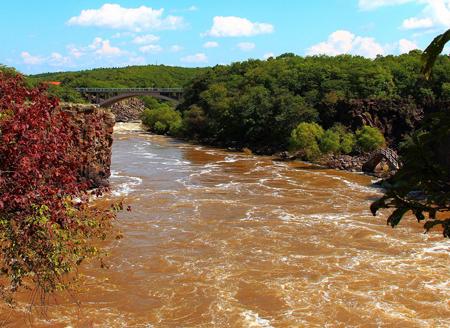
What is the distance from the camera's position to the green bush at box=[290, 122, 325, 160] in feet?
137

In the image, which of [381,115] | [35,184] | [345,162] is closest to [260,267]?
[35,184]

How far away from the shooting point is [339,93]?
5141 centimetres

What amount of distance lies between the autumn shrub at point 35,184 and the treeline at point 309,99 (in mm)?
40757

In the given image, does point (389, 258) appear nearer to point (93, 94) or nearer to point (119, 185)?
point (119, 185)

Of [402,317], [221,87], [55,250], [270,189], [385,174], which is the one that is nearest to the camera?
[55,250]

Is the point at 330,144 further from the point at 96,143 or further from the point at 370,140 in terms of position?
the point at 96,143

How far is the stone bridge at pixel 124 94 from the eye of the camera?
8391 cm

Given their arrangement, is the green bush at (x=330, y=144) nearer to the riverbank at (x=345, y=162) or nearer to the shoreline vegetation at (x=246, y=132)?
the shoreline vegetation at (x=246, y=132)

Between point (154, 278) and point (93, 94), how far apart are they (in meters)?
81.9

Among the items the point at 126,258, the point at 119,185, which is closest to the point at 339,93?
the point at 119,185

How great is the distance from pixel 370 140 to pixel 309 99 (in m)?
11.8

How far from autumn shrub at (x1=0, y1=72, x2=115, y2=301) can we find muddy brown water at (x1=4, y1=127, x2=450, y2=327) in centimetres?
570

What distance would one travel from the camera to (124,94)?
279ft

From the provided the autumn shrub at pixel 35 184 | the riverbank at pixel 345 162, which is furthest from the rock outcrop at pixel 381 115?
the autumn shrub at pixel 35 184
